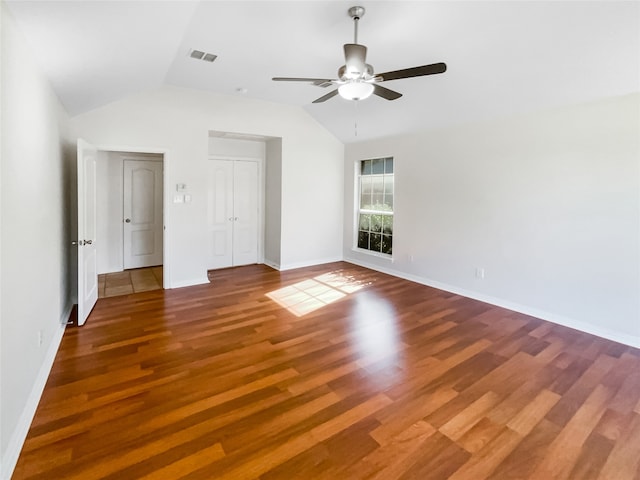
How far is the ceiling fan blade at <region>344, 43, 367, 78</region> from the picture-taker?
2.56m

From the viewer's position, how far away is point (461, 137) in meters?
4.82

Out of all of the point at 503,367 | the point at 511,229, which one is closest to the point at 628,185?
the point at 511,229

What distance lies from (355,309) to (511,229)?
86.8 inches

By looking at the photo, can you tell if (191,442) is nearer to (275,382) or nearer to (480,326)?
(275,382)

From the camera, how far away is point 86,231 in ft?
12.5

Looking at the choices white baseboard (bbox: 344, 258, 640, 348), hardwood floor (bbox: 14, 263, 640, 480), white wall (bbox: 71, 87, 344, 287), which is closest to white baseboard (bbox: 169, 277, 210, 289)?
white wall (bbox: 71, 87, 344, 287)

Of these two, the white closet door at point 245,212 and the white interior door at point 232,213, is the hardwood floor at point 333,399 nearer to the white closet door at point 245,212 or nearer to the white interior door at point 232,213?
the white interior door at point 232,213

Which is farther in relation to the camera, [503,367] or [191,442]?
[503,367]

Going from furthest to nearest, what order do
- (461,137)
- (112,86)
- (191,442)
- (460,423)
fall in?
(461,137)
(112,86)
(460,423)
(191,442)

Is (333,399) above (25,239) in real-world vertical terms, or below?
below

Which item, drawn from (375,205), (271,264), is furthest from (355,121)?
(271,264)

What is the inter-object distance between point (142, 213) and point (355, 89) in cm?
506

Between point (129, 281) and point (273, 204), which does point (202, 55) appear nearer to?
point (273, 204)

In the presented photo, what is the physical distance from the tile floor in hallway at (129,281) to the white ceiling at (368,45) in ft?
7.95
